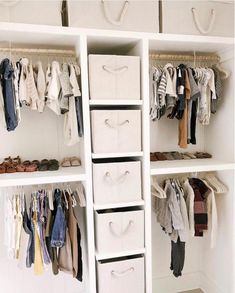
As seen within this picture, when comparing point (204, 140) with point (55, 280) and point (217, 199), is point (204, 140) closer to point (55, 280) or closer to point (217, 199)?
point (217, 199)

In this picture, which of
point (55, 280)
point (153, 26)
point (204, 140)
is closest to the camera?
point (153, 26)

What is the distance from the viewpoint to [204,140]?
2.58 metres

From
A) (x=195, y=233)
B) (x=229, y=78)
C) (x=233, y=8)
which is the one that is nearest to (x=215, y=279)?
(x=195, y=233)

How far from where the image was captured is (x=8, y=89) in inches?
70.9

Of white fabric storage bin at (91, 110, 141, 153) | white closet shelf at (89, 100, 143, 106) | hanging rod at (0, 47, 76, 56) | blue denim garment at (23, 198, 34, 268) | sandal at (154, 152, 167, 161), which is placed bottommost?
blue denim garment at (23, 198, 34, 268)

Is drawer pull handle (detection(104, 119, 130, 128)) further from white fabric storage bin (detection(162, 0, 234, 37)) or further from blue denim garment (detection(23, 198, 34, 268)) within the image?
blue denim garment (detection(23, 198, 34, 268))

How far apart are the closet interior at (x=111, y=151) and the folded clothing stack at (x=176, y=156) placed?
7 centimetres

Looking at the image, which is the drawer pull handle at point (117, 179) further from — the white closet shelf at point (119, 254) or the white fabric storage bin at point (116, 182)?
the white closet shelf at point (119, 254)

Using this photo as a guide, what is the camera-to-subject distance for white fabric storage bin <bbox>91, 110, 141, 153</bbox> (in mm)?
1833

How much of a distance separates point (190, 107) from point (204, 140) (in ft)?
1.80

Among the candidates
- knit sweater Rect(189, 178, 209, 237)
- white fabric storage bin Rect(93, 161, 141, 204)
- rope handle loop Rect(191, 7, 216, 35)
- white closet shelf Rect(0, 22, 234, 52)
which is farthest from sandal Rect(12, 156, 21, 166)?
rope handle loop Rect(191, 7, 216, 35)

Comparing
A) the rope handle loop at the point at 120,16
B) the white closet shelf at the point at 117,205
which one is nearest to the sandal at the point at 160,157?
the white closet shelf at the point at 117,205

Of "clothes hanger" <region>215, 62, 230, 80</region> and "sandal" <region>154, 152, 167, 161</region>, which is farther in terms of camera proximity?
"sandal" <region>154, 152, 167, 161</region>

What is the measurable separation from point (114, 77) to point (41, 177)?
31.7 inches
